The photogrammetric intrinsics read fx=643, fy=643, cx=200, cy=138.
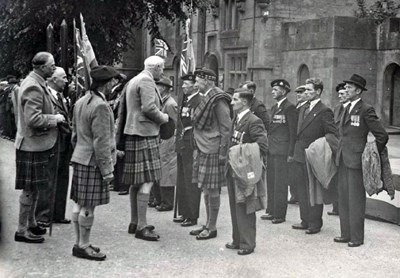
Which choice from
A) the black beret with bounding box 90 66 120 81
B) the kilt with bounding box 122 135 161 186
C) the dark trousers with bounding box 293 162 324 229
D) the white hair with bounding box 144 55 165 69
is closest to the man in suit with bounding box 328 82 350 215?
the dark trousers with bounding box 293 162 324 229

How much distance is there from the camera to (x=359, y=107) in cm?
738

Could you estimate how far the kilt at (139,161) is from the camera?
24.2ft

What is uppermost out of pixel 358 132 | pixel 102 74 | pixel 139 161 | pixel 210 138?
pixel 102 74

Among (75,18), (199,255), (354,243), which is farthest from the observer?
(75,18)

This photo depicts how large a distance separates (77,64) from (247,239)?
11.7ft

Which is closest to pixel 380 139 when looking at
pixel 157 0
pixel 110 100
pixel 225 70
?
pixel 110 100

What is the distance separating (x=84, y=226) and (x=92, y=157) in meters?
0.70

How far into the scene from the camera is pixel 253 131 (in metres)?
6.84

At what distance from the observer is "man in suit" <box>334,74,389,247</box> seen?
731 centimetres

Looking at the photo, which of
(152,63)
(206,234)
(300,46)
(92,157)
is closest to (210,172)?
(206,234)

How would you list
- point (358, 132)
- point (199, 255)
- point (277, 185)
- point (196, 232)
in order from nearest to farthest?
point (199, 255)
point (358, 132)
point (196, 232)
point (277, 185)

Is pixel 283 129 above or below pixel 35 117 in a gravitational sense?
below

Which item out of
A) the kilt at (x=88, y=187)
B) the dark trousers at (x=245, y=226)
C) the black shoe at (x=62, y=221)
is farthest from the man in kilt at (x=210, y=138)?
the black shoe at (x=62, y=221)

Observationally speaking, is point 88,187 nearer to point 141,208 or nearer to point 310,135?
point 141,208
